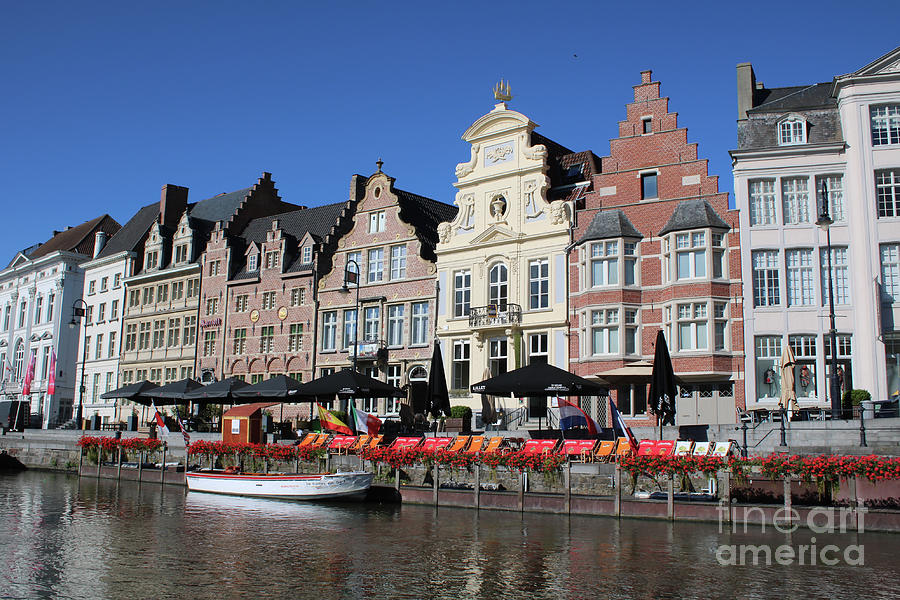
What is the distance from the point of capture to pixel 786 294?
102 feet

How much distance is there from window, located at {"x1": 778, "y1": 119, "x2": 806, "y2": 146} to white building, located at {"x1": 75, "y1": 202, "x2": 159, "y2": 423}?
141 feet

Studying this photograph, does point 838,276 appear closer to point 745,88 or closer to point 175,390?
point 745,88

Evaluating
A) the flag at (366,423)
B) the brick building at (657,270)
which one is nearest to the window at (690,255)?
the brick building at (657,270)

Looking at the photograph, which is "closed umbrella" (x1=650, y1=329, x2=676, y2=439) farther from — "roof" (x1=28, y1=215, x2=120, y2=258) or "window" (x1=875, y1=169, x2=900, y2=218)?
"roof" (x1=28, y1=215, x2=120, y2=258)

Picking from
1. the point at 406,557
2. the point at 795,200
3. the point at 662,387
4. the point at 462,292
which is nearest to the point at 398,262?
the point at 462,292

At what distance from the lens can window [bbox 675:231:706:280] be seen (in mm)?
32188

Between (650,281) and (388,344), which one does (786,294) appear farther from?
(388,344)

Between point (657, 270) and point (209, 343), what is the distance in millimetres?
28710

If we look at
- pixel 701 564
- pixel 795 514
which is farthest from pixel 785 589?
pixel 795 514

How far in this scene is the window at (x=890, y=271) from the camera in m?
30.0

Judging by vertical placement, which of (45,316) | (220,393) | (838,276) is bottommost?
(220,393)

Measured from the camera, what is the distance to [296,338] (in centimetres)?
4556

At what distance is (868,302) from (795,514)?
540 inches

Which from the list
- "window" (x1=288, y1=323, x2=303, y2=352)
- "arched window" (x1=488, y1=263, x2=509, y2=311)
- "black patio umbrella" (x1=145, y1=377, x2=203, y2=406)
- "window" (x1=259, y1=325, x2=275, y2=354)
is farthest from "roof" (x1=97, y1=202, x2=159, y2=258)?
"arched window" (x1=488, y1=263, x2=509, y2=311)
